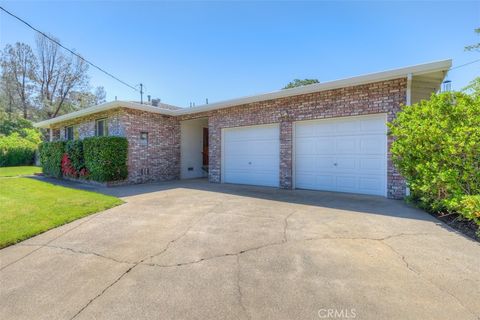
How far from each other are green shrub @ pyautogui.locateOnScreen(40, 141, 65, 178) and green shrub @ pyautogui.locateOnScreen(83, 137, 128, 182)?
277 cm

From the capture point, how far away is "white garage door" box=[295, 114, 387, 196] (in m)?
6.70

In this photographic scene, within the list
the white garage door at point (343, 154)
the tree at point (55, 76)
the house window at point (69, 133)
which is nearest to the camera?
the white garage door at point (343, 154)

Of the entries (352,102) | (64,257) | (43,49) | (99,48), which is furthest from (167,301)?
(43,49)

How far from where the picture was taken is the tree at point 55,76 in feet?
83.4

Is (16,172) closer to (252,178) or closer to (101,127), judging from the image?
(101,127)

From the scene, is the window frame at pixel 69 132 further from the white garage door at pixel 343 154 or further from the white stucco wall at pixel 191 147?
the white garage door at pixel 343 154

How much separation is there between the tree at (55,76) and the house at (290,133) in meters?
18.7

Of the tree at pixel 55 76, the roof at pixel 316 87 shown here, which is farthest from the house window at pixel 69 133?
the tree at pixel 55 76

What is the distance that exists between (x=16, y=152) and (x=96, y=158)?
15.7 m

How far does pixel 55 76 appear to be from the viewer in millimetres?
26219

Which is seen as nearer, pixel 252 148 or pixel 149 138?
pixel 252 148

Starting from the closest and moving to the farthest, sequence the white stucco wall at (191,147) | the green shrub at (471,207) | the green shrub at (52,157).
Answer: the green shrub at (471,207) → the green shrub at (52,157) → the white stucco wall at (191,147)

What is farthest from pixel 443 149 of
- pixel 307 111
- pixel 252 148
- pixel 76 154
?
pixel 76 154

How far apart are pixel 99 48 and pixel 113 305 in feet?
39.7
